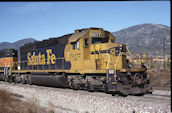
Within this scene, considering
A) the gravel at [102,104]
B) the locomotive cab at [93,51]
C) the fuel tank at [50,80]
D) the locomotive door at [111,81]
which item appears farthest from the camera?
the fuel tank at [50,80]

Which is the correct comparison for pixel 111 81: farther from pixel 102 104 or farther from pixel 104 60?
pixel 102 104

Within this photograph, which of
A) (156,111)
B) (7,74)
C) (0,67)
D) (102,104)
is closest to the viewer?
(156,111)

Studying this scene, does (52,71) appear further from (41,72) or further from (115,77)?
(115,77)

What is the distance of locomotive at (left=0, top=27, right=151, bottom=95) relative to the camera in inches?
421

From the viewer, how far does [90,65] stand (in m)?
11.9

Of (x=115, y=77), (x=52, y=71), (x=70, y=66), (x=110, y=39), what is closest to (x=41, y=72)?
(x=52, y=71)

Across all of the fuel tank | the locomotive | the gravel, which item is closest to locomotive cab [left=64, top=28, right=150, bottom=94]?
the locomotive

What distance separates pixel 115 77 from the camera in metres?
10.4

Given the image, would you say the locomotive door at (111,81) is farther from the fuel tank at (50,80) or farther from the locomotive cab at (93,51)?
the fuel tank at (50,80)

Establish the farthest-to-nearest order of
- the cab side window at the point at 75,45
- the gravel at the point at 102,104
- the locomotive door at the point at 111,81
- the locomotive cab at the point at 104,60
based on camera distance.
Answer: the cab side window at the point at 75,45, the locomotive cab at the point at 104,60, the locomotive door at the point at 111,81, the gravel at the point at 102,104

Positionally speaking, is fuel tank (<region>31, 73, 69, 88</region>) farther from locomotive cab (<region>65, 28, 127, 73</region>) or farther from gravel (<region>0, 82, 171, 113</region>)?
gravel (<region>0, 82, 171, 113</region>)

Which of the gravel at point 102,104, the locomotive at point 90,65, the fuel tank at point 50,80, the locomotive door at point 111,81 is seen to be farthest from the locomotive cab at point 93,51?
the gravel at point 102,104

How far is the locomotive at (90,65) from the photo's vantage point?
10703 millimetres

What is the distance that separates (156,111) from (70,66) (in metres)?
7.32
